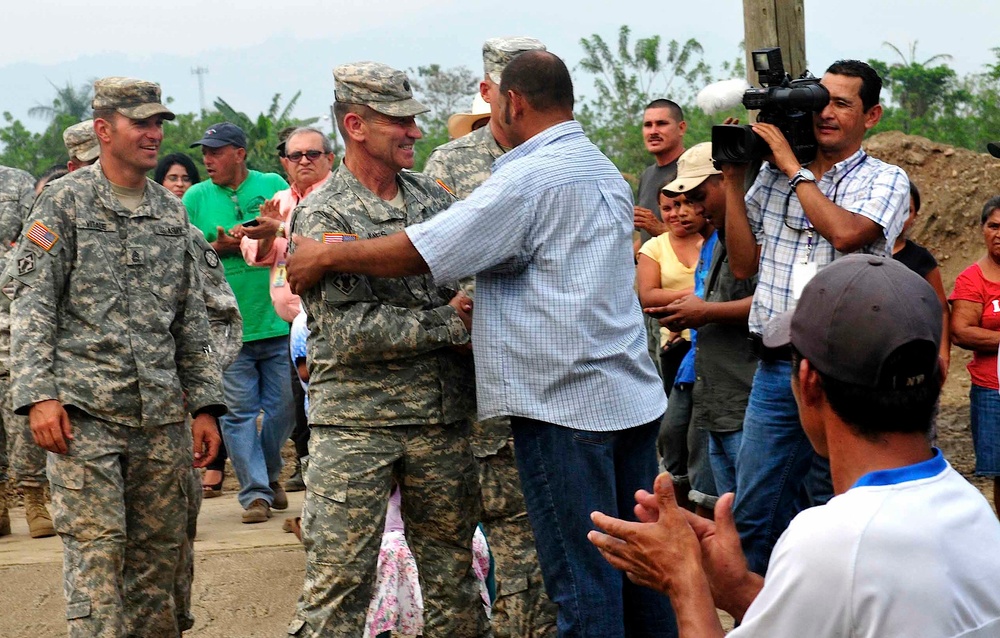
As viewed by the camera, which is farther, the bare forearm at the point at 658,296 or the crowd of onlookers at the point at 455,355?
the bare forearm at the point at 658,296

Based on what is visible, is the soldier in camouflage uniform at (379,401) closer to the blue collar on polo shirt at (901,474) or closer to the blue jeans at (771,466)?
the blue jeans at (771,466)


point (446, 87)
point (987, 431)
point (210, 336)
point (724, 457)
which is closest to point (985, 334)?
point (987, 431)

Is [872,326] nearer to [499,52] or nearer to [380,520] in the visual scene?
[380,520]

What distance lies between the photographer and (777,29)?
6086mm

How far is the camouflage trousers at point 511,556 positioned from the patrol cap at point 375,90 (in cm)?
129

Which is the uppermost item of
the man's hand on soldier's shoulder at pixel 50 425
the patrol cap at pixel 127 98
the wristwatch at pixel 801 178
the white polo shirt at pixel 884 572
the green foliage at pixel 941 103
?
the patrol cap at pixel 127 98

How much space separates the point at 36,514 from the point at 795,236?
5.21 metres

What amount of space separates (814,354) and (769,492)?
234 centimetres

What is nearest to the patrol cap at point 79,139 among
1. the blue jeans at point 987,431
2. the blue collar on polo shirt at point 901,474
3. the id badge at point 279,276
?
the id badge at point 279,276

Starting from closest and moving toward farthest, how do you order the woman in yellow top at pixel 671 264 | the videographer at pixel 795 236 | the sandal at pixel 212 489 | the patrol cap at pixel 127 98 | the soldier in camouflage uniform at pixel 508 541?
the videographer at pixel 795 236 < the soldier in camouflage uniform at pixel 508 541 < the patrol cap at pixel 127 98 < the woman in yellow top at pixel 671 264 < the sandal at pixel 212 489

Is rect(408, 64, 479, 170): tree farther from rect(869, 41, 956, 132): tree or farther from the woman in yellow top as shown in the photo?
the woman in yellow top

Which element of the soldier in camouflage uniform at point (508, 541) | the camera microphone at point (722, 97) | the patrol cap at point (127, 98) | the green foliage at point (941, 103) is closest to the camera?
the soldier in camouflage uniform at point (508, 541)

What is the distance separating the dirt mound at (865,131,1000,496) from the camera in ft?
38.8

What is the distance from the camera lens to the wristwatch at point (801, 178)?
14.3ft
